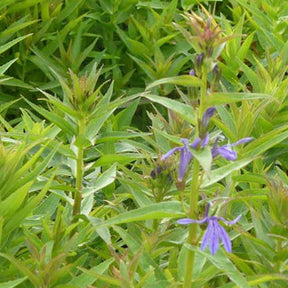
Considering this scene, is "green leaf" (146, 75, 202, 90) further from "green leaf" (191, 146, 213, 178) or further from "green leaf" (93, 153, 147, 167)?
"green leaf" (93, 153, 147, 167)

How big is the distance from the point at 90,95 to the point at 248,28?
52.6 inches

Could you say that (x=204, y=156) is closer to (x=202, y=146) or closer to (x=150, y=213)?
(x=202, y=146)

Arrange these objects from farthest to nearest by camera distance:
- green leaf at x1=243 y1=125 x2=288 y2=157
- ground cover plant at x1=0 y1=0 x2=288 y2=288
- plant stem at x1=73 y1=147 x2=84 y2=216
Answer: plant stem at x1=73 y1=147 x2=84 y2=216 → green leaf at x1=243 y1=125 x2=288 y2=157 → ground cover plant at x1=0 y1=0 x2=288 y2=288

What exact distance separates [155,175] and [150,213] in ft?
1.04

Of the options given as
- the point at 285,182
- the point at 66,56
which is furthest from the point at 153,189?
the point at 66,56

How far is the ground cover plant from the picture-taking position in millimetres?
1228

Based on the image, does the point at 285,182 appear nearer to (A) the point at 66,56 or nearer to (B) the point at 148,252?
(B) the point at 148,252

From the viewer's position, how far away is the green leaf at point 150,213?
1.21 m

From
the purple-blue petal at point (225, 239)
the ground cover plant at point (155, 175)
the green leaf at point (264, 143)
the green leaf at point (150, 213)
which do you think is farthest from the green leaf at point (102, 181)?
the purple-blue petal at point (225, 239)

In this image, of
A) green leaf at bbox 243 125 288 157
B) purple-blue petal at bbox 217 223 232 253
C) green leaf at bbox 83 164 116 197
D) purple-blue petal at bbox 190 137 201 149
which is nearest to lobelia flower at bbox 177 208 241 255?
purple-blue petal at bbox 217 223 232 253

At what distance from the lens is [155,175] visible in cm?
153

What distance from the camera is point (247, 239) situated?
1.43m

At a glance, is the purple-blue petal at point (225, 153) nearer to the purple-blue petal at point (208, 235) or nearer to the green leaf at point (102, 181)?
the purple-blue petal at point (208, 235)

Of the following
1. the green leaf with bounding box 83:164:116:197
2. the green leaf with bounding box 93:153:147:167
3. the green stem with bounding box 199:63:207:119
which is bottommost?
the green leaf with bounding box 83:164:116:197
